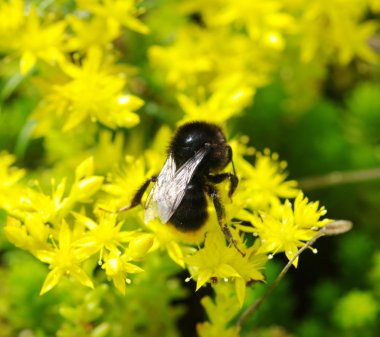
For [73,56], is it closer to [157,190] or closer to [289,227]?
[157,190]

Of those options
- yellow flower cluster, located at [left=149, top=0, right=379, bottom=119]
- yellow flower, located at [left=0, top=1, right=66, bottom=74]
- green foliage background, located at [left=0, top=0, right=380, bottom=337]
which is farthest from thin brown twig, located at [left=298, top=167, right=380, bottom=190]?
yellow flower, located at [left=0, top=1, right=66, bottom=74]

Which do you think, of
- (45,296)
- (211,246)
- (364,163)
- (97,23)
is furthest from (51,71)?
(364,163)

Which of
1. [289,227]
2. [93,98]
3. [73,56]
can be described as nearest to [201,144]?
[289,227]

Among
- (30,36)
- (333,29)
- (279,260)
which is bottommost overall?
(279,260)

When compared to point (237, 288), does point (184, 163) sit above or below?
above

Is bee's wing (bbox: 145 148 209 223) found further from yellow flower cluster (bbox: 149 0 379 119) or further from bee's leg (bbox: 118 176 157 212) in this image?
yellow flower cluster (bbox: 149 0 379 119)

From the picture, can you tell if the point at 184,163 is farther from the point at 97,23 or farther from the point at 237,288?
the point at 97,23

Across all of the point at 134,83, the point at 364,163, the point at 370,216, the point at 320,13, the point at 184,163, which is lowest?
the point at 370,216

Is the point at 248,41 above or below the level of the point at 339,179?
above
